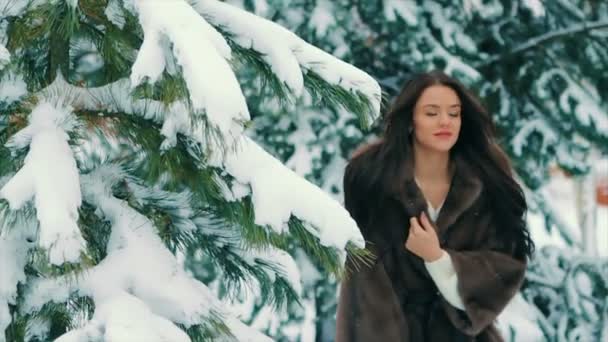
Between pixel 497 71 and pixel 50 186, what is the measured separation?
17.1 ft

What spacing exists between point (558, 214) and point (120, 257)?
5450mm

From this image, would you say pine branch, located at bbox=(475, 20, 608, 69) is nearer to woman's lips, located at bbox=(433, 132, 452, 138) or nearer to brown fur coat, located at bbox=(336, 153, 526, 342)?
brown fur coat, located at bbox=(336, 153, 526, 342)

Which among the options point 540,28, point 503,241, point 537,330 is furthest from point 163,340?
point 540,28

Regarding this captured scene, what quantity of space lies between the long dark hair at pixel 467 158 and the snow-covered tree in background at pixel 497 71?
2.35 m

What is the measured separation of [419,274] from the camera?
397cm

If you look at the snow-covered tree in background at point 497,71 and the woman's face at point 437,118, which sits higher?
the woman's face at point 437,118

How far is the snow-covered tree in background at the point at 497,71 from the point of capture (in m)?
6.46

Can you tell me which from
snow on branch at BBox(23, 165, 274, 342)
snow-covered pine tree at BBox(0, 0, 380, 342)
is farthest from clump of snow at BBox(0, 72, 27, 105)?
snow on branch at BBox(23, 165, 274, 342)

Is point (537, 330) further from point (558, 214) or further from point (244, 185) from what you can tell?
point (244, 185)

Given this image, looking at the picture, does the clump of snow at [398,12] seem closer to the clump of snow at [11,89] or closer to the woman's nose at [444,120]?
the woman's nose at [444,120]

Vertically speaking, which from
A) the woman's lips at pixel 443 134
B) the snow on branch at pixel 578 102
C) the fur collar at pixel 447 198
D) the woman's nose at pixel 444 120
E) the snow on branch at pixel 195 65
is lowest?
the snow on branch at pixel 578 102

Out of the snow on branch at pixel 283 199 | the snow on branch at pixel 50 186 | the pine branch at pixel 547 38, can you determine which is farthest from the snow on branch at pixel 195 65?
the pine branch at pixel 547 38

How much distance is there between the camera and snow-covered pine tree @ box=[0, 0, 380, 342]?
1.86 metres

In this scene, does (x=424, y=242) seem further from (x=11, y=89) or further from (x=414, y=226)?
(x=11, y=89)
